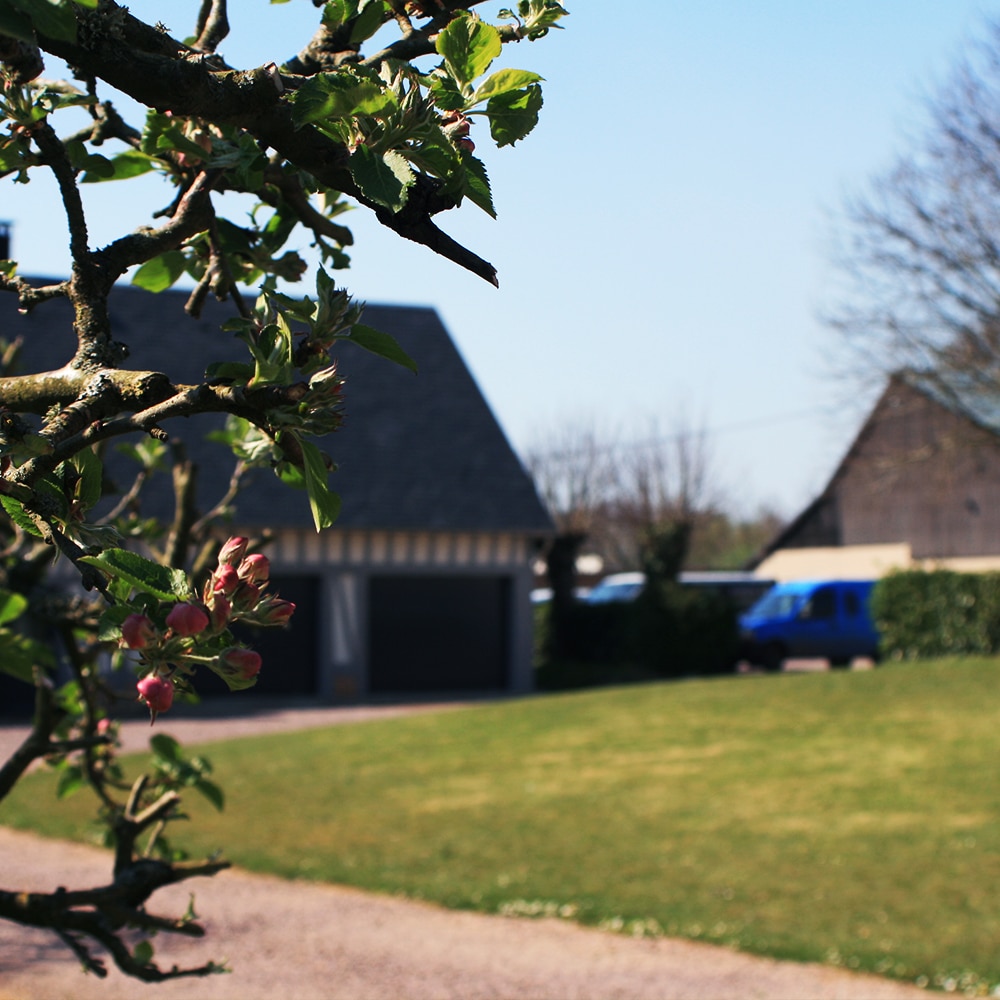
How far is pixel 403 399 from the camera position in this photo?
→ 106 ft

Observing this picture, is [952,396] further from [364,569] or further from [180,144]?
[180,144]

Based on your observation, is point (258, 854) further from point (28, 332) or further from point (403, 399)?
point (403, 399)

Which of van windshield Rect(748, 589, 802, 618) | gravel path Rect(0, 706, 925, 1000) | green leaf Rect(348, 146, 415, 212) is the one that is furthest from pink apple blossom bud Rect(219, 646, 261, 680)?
van windshield Rect(748, 589, 802, 618)

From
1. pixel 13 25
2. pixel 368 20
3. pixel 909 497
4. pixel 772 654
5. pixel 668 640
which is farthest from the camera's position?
pixel 909 497

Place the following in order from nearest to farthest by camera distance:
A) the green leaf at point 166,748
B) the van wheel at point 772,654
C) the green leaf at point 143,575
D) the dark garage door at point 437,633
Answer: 1. the green leaf at point 143,575
2. the green leaf at point 166,748
3. the dark garage door at point 437,633
4. the van wheel at point 772,654

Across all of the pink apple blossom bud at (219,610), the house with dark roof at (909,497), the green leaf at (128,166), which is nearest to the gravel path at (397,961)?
the green leaf at (128,166)

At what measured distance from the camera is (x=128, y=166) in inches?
110

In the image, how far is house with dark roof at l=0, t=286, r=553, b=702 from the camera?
28.8 meters

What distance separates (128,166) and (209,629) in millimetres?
1565

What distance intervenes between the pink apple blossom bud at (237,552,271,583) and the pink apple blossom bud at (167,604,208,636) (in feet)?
0.33

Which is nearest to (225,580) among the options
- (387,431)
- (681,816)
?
(681,816)

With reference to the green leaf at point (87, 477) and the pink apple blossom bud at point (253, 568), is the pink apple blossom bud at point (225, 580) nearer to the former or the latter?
the pink apple blossom bud at point (253, 568)

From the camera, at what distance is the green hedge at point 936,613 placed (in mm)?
28281

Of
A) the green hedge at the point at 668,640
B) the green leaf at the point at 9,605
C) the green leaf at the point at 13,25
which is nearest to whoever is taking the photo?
the green leaf at the point at 13,25
